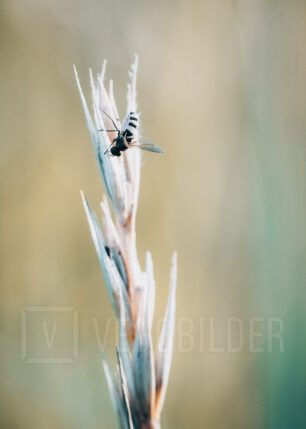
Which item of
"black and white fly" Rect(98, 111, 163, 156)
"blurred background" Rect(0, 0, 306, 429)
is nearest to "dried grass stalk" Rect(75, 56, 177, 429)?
"black and white fly" Rect(98, 111, 163, 156)

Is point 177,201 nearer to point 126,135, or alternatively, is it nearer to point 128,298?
point 126,135

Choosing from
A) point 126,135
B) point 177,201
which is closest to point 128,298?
point 126,135

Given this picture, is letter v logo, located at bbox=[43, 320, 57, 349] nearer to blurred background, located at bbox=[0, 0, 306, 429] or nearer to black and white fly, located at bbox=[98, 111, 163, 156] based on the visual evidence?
blurred background, located at bbox=[0, 0, 306, 429]

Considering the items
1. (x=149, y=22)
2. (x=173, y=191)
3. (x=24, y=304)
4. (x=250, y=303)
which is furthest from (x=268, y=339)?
(x=149, y=22)

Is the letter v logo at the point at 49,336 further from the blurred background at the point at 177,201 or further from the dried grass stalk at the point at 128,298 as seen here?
the dried grass stalk at the point at 128,298

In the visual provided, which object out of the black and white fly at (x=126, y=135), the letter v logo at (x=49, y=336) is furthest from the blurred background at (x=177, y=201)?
the black and white fly at (x=126, y=135)

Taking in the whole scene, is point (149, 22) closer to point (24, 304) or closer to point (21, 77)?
point (21, 77)
